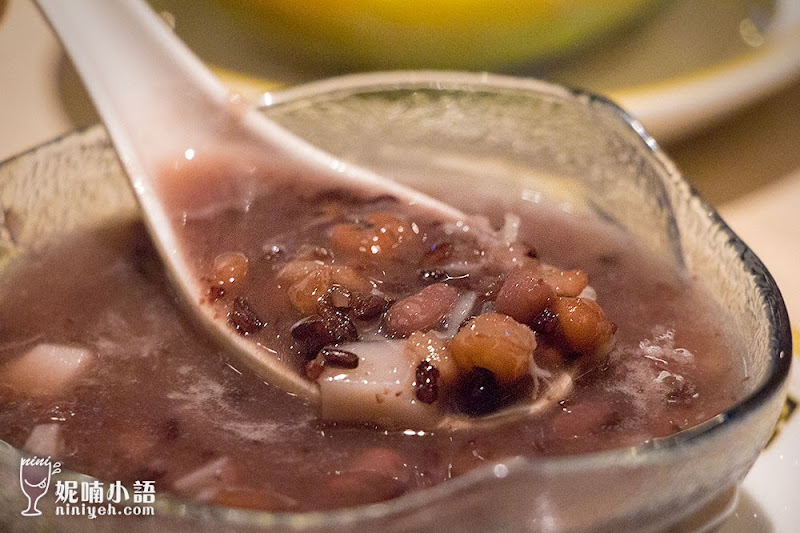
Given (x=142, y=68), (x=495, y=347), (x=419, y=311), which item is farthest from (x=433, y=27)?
(x=495, y=347)

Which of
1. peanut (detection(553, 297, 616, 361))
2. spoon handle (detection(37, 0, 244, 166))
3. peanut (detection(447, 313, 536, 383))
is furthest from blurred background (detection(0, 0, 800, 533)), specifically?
peanut (detection(447, 313, 536, 383))

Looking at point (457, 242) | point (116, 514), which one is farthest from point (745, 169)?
point (116, 514)

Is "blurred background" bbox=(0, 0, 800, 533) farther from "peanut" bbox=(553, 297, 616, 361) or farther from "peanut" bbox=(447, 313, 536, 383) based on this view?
"peanut" bbox=(447, 313, 536, 383)

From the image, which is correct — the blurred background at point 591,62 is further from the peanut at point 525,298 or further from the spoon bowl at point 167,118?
the peanut at point 525,298

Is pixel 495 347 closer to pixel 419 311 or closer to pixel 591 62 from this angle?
pixel 419 311

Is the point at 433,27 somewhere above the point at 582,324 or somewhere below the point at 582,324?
above

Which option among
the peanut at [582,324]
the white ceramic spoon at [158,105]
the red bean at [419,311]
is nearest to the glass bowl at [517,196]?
the white ceramic spoon at [158,105]

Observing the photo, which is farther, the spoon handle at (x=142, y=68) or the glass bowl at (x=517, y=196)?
the spoon handle at (x=142, y=68)
